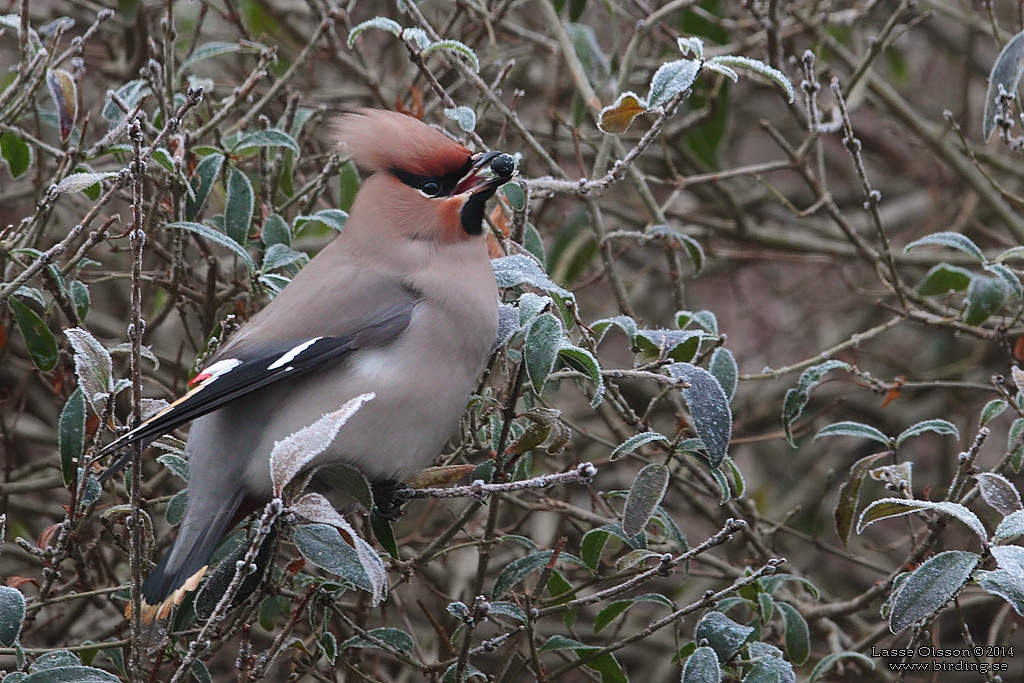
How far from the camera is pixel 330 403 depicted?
2504mm

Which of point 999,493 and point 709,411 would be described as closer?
point 999,493

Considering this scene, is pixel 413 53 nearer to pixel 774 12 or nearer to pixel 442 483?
pixel 442 483

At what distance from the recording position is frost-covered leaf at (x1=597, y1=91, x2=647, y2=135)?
241cm

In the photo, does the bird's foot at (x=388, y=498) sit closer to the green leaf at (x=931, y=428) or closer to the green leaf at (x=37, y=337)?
the green leaf at (x=37, y=337)

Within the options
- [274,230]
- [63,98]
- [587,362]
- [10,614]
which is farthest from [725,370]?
[63,98]

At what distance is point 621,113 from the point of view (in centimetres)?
245

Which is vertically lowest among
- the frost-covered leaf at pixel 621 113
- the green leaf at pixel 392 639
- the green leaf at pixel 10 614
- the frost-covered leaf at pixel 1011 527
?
the green leaf at pixel 392 639

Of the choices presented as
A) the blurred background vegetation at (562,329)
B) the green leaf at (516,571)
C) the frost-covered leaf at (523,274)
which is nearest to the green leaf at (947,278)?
the blurred background vegetation at (562,329)

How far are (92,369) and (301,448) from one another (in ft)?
2.05

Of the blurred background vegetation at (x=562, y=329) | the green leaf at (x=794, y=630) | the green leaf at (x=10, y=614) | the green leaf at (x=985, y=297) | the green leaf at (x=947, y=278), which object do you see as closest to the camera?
the green leaf at (x=10, y=614)

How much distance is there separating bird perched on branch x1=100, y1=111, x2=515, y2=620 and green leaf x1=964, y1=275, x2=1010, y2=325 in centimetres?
120

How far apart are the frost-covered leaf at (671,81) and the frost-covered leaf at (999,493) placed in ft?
3.08

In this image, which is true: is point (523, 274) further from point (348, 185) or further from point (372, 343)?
point (348, 185)

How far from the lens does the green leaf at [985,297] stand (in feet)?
9.12
